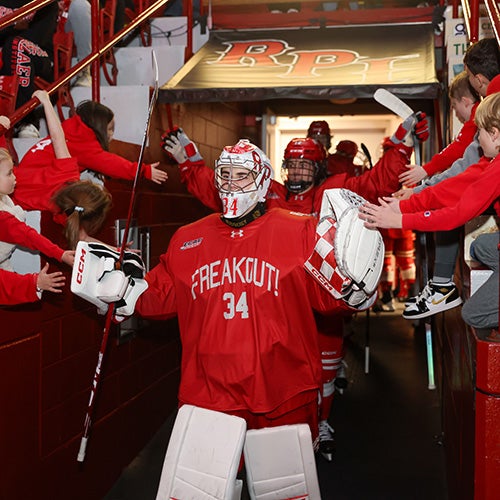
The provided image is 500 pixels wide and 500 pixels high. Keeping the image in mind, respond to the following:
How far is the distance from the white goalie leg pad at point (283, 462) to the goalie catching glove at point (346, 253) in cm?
55

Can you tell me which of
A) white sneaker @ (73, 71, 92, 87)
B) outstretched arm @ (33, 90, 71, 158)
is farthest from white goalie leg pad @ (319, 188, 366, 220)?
white sneaker @ (73, 71, 92, 87)

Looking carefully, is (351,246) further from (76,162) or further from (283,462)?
(76,162)

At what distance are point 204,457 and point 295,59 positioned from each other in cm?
346

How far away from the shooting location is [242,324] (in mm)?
2854

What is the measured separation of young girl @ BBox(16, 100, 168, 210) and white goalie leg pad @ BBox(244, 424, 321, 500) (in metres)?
1.45

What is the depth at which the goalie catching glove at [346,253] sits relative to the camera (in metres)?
2.55

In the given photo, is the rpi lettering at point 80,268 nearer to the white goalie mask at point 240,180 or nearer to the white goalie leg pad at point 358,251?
the white goalie mask at point 240,180

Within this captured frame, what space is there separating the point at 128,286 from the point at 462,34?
2747 millimetres

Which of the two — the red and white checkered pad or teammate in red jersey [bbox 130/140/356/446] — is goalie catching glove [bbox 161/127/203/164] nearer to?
teammate in red jersey [bbox 130/140/356/446]

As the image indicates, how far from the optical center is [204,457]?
275cm

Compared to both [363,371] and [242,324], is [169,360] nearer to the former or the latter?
[363,371]

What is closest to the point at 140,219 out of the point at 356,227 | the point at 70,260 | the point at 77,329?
the point at 77,329

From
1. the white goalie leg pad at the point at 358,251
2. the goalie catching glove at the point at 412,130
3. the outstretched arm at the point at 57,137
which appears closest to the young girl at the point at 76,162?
the outstretched arm at the point at 57,137

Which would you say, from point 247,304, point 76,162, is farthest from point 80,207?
point 247,304
